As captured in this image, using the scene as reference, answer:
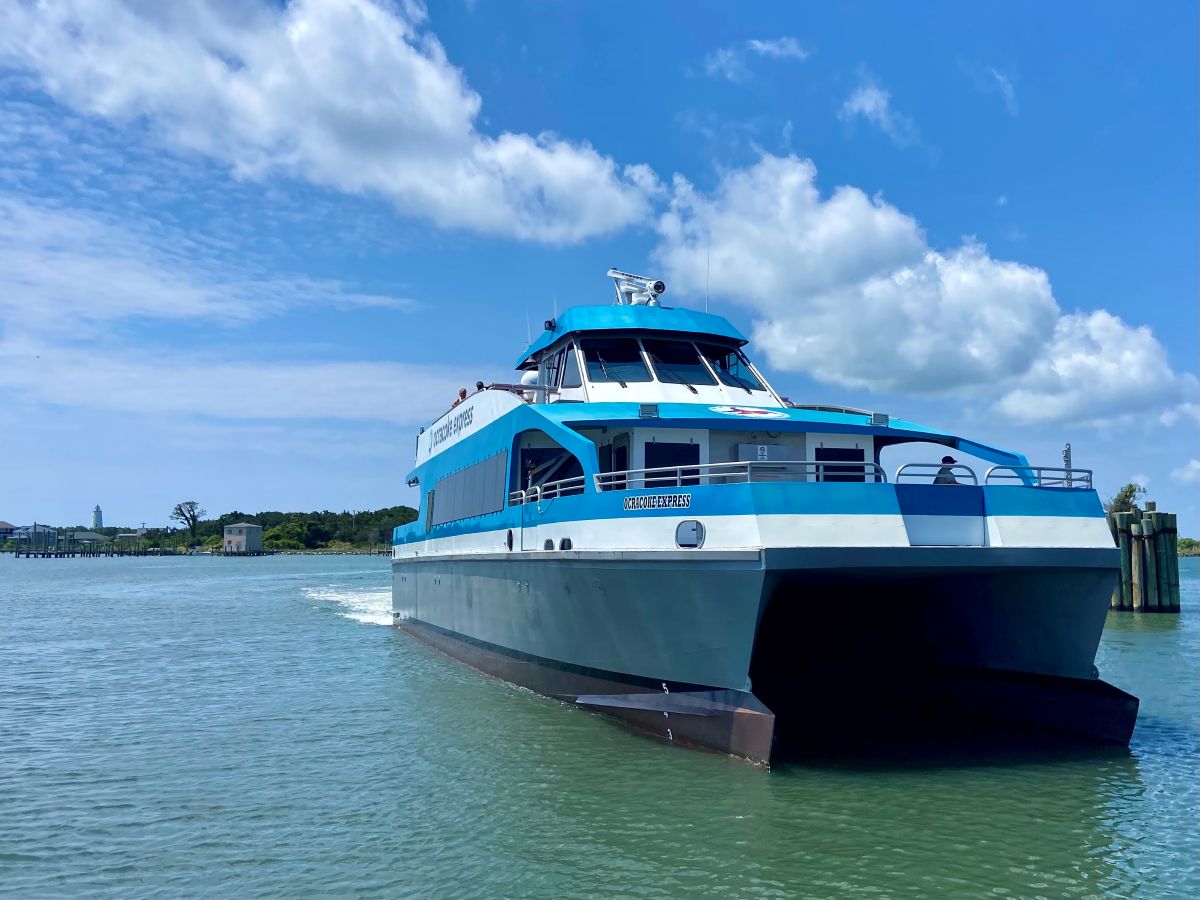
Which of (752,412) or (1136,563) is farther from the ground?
(752,412)

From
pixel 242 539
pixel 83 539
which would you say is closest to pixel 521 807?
pixel 242 539

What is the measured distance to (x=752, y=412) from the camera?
13.1m

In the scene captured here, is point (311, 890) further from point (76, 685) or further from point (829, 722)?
point (76, 685)

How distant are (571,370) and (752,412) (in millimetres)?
3543

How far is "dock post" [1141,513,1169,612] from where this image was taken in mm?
29594

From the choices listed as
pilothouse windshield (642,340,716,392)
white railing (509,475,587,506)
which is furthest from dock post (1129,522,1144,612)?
white railing (509,475,587,506)

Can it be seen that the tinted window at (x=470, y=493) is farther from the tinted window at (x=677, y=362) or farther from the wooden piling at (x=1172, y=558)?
the wooden piling at (x=1172, y=558)

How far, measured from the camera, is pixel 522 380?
18.2 meters

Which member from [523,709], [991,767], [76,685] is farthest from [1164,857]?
[76,685]

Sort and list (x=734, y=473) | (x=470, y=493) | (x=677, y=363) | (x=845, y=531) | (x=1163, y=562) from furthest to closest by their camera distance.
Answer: (x=1163, y=562)
(x=470, y=493)
(x=677, y=363)
(x=734, y=473)
(x=845, y=531)

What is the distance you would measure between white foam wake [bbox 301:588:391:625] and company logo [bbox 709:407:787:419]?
17.3 m

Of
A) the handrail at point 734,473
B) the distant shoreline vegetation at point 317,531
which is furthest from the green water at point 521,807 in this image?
the distant shoreline vegetation at point 317,531

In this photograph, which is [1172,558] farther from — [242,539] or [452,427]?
[242,539]

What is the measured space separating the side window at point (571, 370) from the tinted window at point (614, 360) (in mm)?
160
